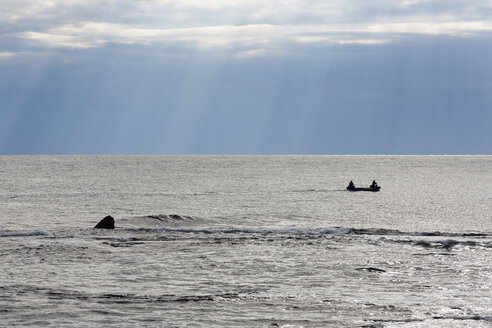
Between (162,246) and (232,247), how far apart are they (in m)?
3.91

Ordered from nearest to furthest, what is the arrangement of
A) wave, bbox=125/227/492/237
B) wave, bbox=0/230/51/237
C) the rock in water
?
wave, bbox=0/230/51/237 → wave, bbox=125/227/492/237 → the rock in water

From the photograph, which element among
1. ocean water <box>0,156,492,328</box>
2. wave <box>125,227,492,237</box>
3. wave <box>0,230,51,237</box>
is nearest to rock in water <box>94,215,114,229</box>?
ocean water <box>0,156,492,328</box>

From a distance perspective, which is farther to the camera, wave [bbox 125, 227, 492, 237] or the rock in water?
the rock in water

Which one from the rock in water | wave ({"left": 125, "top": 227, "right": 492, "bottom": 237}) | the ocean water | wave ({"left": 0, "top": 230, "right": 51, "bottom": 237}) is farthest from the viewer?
the rock in water

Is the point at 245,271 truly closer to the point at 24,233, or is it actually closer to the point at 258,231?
the point at 258,231

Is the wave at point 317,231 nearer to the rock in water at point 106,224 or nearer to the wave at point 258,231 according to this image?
the wave at point 258,231

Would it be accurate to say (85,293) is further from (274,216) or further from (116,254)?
(274,216)

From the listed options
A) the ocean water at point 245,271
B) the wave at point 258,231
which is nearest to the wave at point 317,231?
the wave at point 258,231

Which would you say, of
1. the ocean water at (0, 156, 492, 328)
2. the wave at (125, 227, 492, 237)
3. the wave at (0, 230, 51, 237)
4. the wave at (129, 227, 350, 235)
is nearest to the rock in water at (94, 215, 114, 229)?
the ocean water at (0, 156, 492, 328)

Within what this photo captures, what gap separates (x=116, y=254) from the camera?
34.6 m

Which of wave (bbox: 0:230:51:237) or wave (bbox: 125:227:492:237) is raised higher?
wave (bbox: 125:227:492:237)

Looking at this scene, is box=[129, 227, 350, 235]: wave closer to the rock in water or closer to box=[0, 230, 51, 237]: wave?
the rock in water

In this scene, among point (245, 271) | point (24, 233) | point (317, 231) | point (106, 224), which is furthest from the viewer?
point (106, 224)

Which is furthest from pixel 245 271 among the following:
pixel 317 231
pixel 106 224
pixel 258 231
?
pixel 106 224
